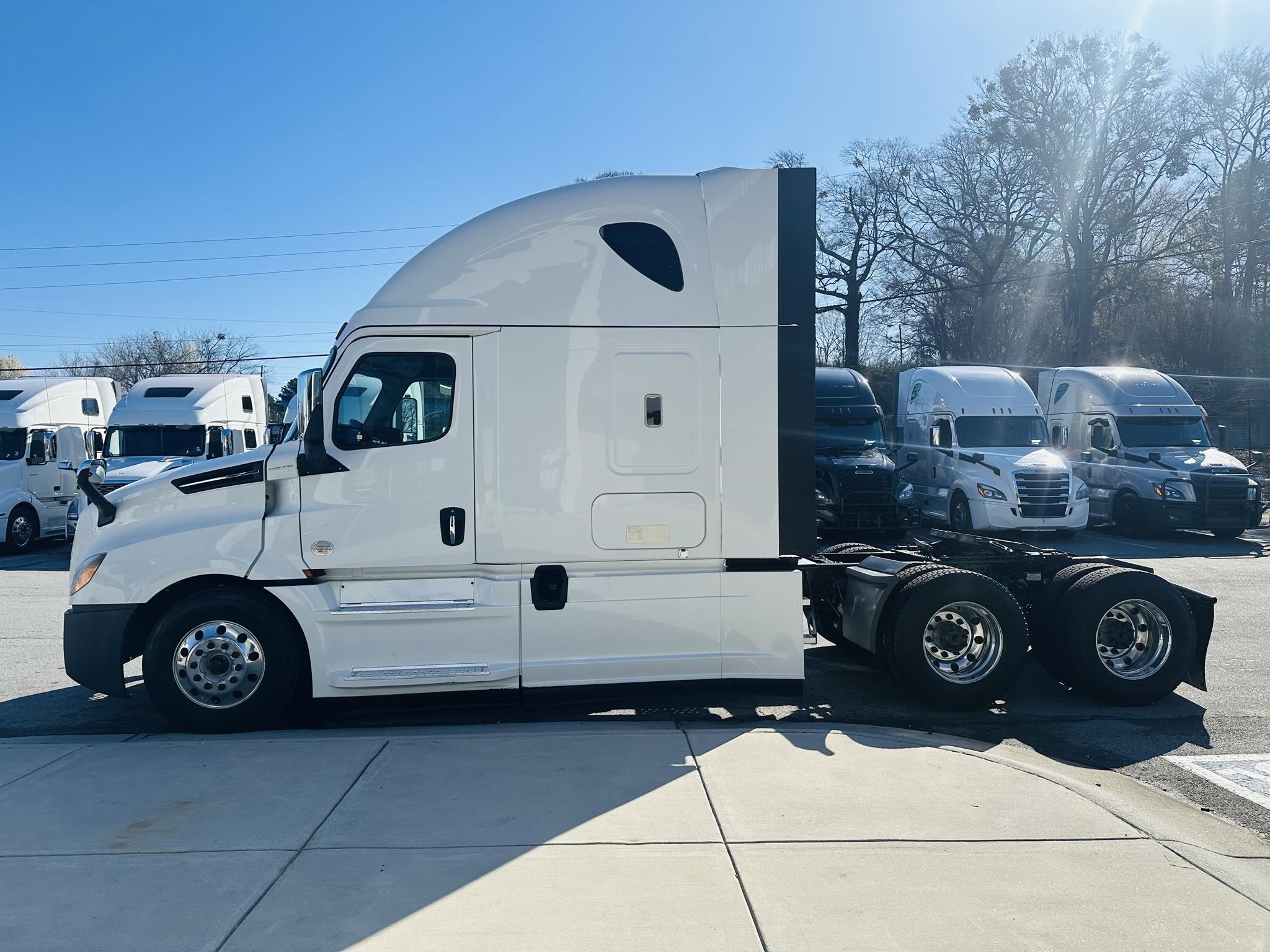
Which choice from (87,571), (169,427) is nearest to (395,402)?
(87,571)

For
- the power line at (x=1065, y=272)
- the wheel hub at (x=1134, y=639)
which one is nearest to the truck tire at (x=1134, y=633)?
the wheel hub at (x=1134, y=639)

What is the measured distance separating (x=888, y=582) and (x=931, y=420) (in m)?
13.3

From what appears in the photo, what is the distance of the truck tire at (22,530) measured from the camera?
60.5 ft

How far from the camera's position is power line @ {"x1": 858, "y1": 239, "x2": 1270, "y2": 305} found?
34.7 meters

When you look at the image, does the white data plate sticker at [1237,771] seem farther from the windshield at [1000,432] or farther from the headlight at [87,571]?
the windshield at [1000,432]

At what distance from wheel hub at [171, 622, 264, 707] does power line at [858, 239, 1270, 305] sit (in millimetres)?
32893

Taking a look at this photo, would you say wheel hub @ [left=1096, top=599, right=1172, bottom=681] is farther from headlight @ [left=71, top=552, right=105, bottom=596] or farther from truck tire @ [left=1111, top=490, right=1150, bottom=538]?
truck tire @ [left=1111, top=490, right=1150, bottom=538]

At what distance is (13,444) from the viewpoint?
18.7 meters

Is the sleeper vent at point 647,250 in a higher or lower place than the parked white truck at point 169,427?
higher

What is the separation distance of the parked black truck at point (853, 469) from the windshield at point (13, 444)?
14.9 m

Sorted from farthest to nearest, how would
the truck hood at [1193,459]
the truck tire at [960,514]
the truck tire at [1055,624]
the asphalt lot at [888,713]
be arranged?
1. the truck tire at [960,514]
2. the truck hood at [1193,459]
3. the truck tire at [1055,624]
4. the asphalt lot at [888,713]

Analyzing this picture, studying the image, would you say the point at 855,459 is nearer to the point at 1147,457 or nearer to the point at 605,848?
the point at 1147,457

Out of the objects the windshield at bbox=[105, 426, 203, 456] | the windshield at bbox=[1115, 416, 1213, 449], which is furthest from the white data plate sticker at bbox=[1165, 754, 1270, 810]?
the windshield at bbox=[105, 426, 203, 456]

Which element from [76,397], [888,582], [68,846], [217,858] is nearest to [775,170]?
[888,582]
